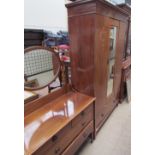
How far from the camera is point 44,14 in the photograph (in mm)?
4676

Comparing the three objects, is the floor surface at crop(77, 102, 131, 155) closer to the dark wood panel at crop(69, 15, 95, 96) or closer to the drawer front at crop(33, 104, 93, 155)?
the drawer front at crop(33, 104, 93, 155)

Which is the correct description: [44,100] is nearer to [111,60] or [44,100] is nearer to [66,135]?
[66,135]

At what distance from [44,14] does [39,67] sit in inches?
154

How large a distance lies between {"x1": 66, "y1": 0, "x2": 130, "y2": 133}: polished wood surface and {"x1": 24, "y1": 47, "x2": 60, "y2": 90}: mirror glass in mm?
306

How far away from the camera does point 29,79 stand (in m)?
1.32

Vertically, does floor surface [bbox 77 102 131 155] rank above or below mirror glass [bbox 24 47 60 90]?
below

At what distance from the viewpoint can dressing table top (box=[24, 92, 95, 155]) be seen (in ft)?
3.39

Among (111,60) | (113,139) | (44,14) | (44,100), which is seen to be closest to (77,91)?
(44,100)

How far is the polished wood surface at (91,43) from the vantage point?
1450 mm

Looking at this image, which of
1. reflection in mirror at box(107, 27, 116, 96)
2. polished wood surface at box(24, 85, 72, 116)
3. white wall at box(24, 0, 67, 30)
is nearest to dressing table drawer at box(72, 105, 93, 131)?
polished wood surface at box(24, 85, 72, 116)

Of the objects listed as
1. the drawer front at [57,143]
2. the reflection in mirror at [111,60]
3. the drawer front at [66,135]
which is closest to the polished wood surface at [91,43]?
the reflection in mirror at [111,60]
